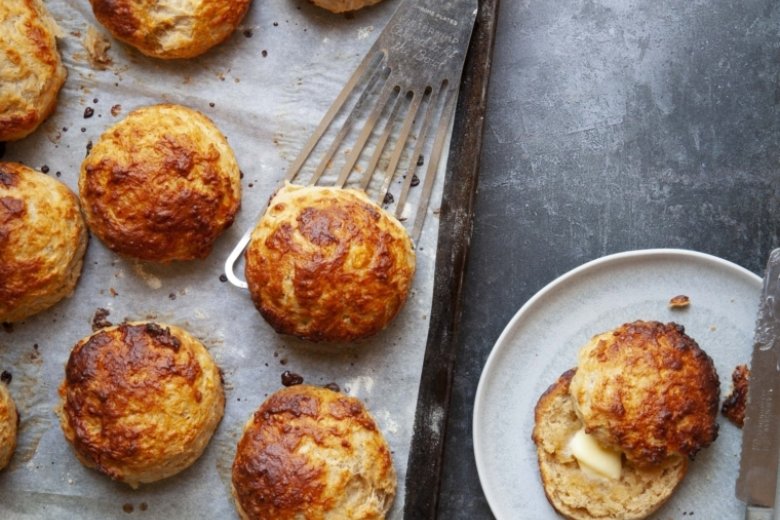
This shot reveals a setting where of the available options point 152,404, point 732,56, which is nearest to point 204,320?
point 152,404

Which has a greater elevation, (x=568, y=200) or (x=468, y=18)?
(x=468, y=18)

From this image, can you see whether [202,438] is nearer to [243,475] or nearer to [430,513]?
[243,475]

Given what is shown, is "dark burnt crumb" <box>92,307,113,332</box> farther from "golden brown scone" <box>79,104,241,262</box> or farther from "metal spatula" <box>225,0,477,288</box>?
"metal spatula" <box>225,0,477,288</box>

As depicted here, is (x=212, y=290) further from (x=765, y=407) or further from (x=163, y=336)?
(x=765, y=407)

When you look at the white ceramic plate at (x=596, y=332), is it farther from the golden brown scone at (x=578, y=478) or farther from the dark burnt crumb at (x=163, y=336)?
the dark burnt crumb at (x=163, y=336)

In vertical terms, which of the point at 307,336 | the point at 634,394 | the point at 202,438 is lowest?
the point at 202,438

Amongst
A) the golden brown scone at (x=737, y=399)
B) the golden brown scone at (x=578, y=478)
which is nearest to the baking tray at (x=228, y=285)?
the golden brown scone at (x=578, y=478)

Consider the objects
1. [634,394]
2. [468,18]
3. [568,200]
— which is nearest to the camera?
[634,394]
